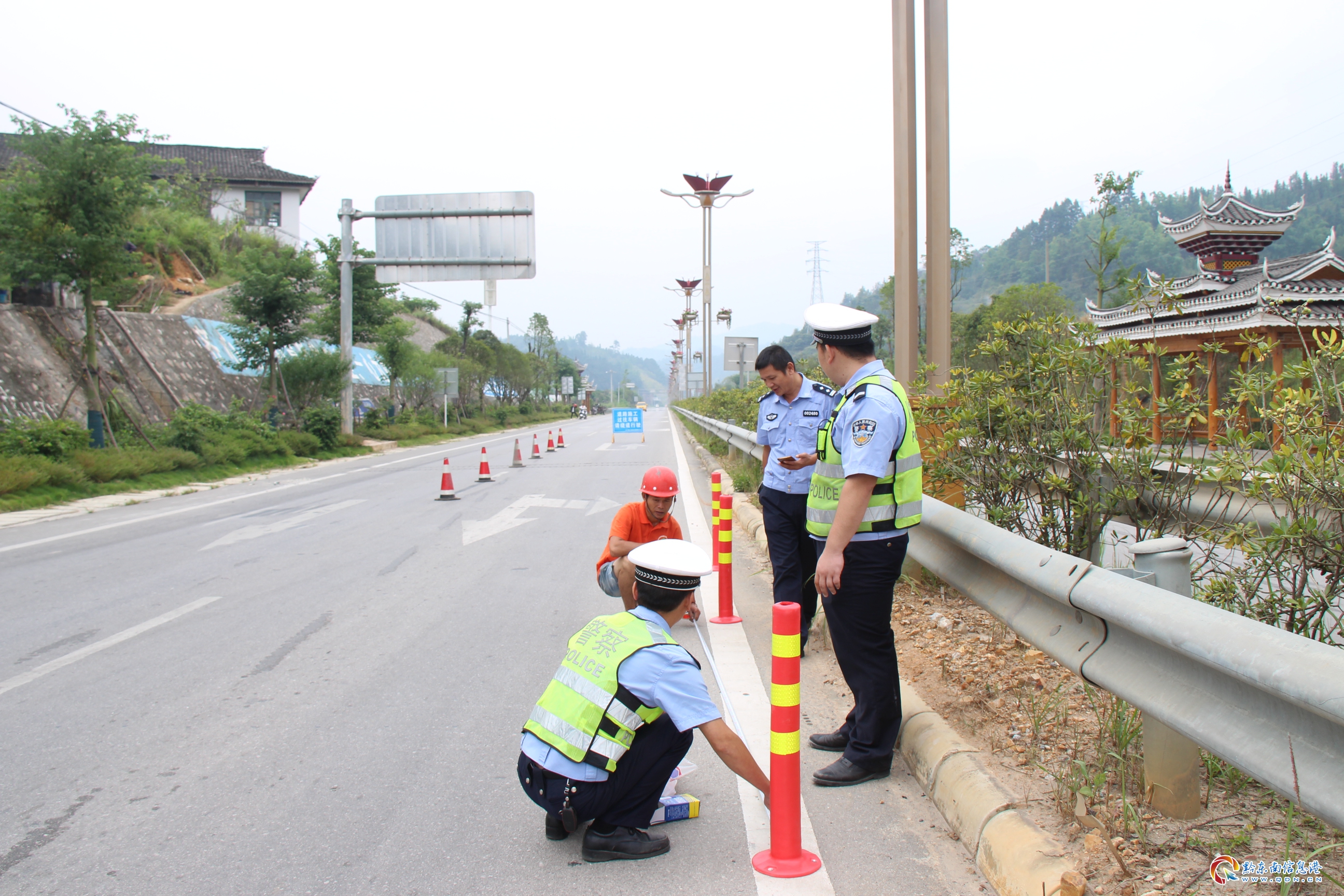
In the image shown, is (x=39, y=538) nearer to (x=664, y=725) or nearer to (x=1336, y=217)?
(x=664, y=725)

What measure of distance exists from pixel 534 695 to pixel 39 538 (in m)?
8.60

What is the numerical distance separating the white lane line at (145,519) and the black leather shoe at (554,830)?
29.7 feet

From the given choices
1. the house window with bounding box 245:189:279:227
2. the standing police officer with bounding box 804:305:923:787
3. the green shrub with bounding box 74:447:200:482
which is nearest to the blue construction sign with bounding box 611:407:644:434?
the green shrub with bounding box 74:447:200:482

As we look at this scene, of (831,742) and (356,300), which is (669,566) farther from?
(356,300)

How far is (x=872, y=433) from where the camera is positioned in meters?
3.40

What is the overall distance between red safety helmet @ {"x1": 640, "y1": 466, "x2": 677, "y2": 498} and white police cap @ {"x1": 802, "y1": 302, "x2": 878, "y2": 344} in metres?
1.69

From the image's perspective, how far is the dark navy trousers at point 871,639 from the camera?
355 centimetres

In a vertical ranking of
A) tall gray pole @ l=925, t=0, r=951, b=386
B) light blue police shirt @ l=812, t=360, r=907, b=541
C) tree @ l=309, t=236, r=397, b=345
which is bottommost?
light blue police shirt @ l=812, t=360, r=907, b=541

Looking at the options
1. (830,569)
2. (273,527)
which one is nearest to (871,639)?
(830,569)

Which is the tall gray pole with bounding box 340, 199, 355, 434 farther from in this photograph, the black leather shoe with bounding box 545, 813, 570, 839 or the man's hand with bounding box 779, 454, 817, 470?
the black leather shoe with bounding box 545, 813, 570, 839

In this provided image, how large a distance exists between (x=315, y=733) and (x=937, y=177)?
5.44m

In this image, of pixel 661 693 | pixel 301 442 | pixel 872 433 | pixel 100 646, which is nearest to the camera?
pixel 661 693

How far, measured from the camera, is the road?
302 cm

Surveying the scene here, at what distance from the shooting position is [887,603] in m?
3.59
